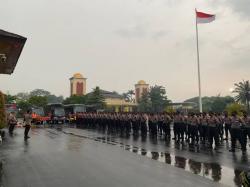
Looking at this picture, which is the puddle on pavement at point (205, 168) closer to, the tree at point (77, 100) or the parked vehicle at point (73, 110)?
the parked vehicle at point (73, 110)

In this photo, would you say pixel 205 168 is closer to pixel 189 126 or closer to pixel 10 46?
pixel 189 126

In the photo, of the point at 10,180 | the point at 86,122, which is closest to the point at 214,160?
the point at 10,180

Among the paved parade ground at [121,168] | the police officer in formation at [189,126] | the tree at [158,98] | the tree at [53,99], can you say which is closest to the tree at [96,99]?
the tree at [158,98]

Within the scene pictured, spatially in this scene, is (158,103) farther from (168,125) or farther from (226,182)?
(226,182)

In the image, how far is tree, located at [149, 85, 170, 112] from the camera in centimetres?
8381

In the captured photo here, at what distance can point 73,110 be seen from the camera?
153 feet

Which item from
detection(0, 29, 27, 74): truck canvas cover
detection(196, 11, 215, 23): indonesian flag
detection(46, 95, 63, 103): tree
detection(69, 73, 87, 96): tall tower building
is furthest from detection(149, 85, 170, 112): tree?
detection(46, 95, 63, 103): tree

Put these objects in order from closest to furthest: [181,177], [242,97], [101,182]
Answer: [101,182]
[181,177]
[242,97]

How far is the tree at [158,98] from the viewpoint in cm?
8381

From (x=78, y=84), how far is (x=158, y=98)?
2438 cm

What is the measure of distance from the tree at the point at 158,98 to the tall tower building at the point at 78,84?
Answer: 68.1 ft

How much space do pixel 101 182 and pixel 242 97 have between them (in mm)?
69697

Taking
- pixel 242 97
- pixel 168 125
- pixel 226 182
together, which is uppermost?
pixel 242 97

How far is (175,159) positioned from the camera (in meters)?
11.4
